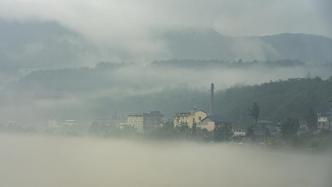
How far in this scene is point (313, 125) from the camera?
5.00 meters

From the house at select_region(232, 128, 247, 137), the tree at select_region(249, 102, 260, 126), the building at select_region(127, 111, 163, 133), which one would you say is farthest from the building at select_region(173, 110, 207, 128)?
the tree at select_region(249, 102, 260, 126)

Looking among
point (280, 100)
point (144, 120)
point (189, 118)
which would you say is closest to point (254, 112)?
point (280, 100)

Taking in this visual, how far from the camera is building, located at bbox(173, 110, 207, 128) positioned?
451 cm

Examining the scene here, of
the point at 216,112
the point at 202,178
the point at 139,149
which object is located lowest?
the point at 202,178

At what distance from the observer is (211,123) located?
181 inches

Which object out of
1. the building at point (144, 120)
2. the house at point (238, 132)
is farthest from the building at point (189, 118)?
the house at point (238, 132)

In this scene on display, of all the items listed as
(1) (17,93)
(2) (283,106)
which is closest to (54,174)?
(1) (17,93)

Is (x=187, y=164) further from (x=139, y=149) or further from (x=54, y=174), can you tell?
(x=54, y=174)

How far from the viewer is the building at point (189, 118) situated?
14.8ft

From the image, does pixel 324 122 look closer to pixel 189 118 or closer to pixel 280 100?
pixel 280 100

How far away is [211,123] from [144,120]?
596 mm

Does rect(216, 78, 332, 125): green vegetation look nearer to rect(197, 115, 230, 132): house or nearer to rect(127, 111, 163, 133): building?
rect(197, 115, 230, 132): house

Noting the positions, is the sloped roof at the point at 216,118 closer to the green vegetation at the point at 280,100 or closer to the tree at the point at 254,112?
the green vegetation at the point at 280,100

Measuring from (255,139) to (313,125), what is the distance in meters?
0.57
